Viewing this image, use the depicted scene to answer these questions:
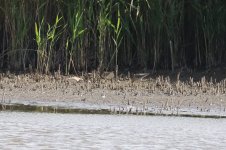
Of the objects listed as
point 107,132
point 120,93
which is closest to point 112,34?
point 120,93

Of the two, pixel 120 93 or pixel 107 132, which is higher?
pixel 120 93

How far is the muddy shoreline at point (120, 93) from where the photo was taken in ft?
35.6

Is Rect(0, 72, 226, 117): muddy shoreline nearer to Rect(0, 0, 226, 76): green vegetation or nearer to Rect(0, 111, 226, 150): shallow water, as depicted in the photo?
Rect(0, 0, 226, 76): green vegetation

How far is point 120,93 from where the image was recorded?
469 inches

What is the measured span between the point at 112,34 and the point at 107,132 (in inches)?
201

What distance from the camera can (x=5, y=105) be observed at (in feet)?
35.4

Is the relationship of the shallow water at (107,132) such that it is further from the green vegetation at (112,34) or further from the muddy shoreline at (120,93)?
the green vegetation at (112,34)

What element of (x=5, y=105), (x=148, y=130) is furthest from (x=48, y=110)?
(x=148, y=130)

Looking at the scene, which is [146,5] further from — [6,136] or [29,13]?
[6,136]

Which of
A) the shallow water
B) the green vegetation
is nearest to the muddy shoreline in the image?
the green vegetation

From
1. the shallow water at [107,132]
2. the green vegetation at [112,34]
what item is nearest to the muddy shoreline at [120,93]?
the green vegetation at [112,34]

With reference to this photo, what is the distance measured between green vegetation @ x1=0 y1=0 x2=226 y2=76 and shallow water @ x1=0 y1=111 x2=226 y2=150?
3.63 m

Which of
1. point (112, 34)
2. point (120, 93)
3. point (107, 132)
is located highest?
point (112, 34)

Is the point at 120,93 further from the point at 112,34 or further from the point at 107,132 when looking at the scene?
the point at 107,132
